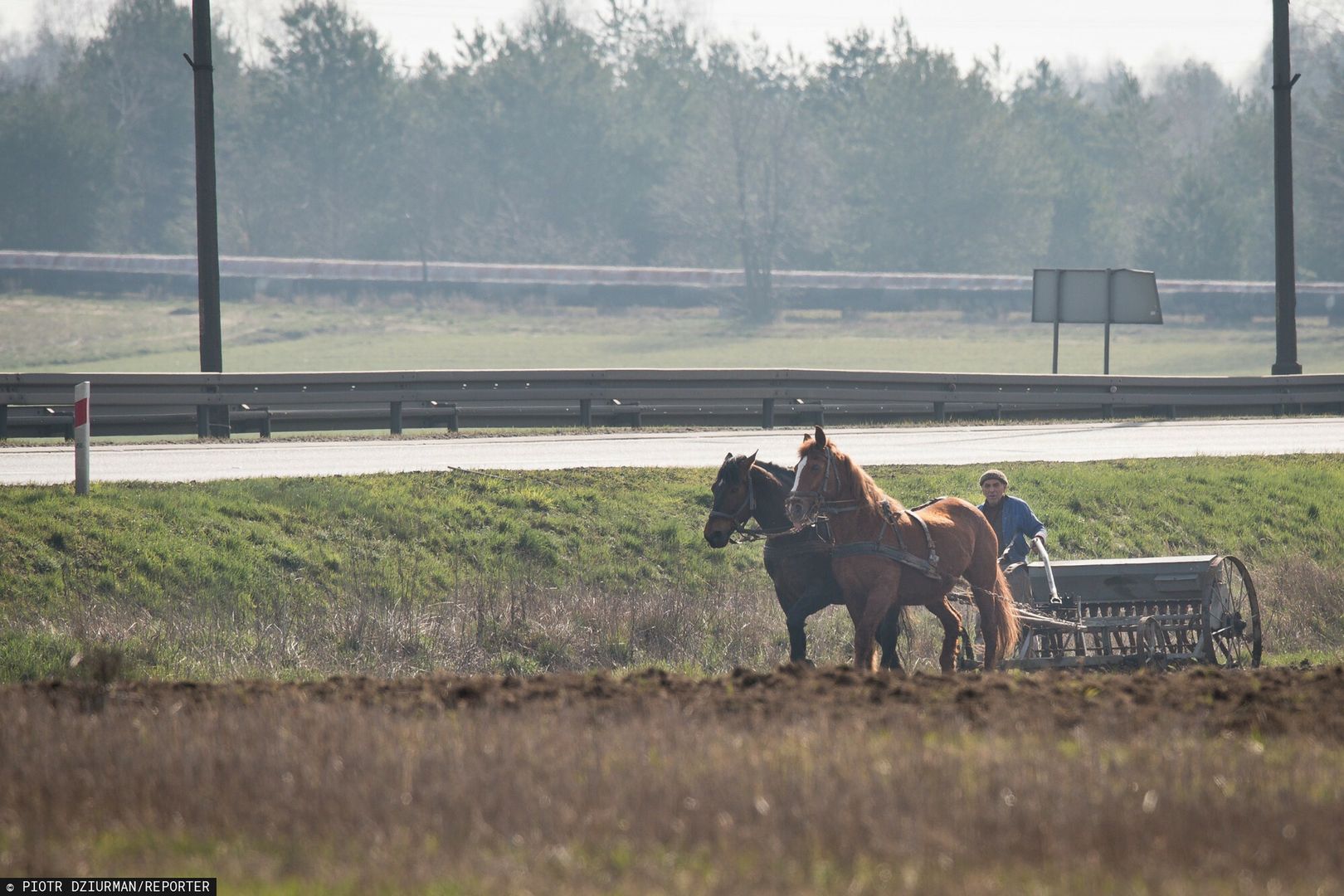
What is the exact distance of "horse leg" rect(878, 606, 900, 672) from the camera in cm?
1123

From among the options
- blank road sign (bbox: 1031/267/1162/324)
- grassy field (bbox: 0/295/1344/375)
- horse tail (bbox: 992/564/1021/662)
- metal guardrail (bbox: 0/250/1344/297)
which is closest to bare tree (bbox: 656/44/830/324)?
metal guardrail (bbox: 0/250/1344/297)

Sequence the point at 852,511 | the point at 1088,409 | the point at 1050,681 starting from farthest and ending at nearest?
the point at 1088,409
the point at 852,511
the point at 1050,681

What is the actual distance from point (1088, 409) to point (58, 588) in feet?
61.9

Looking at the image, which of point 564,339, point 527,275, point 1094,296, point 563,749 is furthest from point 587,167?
point 563,749

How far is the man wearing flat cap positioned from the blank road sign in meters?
17.3

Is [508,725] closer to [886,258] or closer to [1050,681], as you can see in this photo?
[1050,681]

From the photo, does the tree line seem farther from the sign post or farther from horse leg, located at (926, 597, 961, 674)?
horse leg, located at (926, 597, 961, 674)

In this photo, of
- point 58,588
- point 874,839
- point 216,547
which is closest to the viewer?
point 874,839

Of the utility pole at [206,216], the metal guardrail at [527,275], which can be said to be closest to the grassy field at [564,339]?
the metal guardrail at [527,275]

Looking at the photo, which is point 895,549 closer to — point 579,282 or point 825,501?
point 825,501

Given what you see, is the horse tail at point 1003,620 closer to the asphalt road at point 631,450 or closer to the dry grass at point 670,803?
the dry grass at point 670,803

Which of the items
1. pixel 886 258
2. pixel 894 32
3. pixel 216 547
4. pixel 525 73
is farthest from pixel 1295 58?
pixel 216 547

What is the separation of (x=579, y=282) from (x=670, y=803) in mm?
64972

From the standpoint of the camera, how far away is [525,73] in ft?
273
